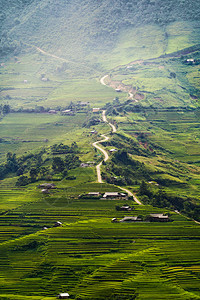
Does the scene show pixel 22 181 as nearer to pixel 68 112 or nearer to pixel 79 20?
pixel 68 112

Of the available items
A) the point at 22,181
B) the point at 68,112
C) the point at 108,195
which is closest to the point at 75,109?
the point at 68,112

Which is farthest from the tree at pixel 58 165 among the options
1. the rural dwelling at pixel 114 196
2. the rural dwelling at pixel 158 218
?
the rural dwelling at pixel 158 218

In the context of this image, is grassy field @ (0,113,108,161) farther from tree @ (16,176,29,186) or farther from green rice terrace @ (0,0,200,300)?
tree @ (16,176,29,186)

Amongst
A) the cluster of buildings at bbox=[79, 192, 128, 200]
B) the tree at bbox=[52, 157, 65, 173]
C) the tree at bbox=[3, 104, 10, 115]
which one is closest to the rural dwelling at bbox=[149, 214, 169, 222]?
the cluster of buildings at bbox=[79, 192, 128, 200]

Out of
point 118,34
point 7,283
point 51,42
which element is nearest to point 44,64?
point 51,42

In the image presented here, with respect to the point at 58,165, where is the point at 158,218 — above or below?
below

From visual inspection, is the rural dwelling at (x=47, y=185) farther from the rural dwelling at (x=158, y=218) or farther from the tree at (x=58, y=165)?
the rural dwelling at (x=158, y=218)

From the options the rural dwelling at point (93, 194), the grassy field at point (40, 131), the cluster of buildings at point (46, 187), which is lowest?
the rural dwelling at point (93, 194)

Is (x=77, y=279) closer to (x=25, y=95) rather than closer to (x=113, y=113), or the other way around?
(x=113, y=113)
